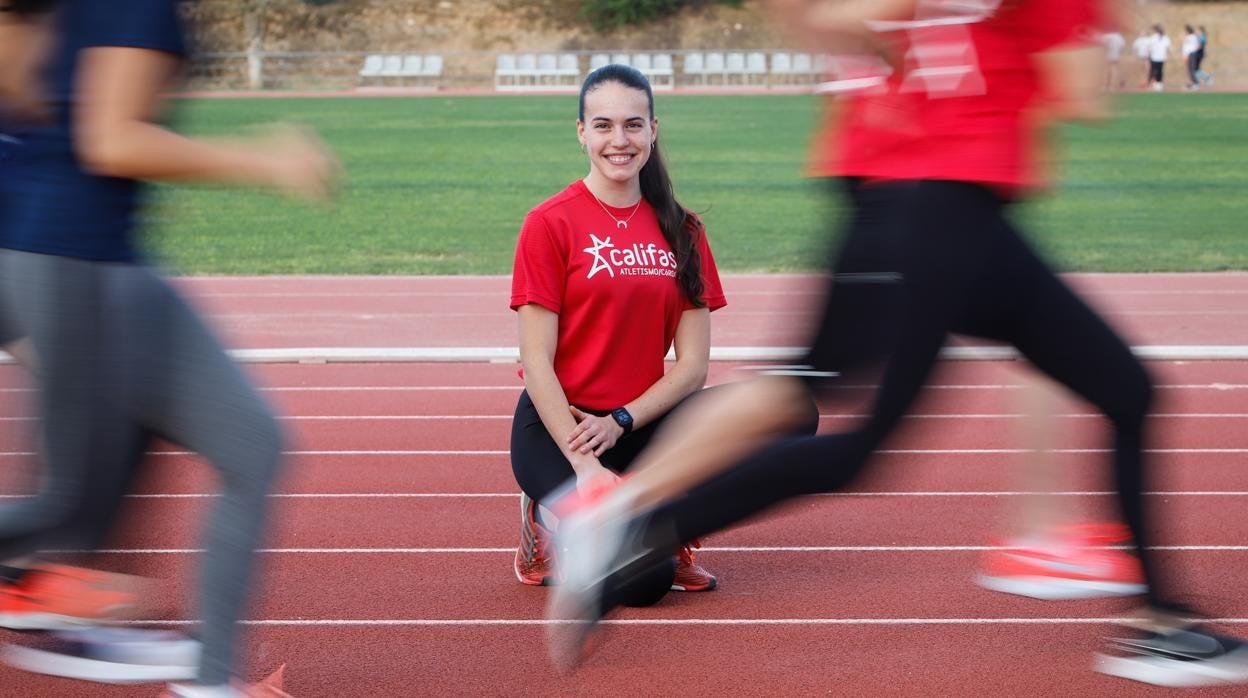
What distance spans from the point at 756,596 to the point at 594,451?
64 centimetres

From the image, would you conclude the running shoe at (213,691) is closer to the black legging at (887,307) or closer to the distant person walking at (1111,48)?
the black legging at (887,307)

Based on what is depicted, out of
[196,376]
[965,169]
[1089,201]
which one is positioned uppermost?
[965,169]

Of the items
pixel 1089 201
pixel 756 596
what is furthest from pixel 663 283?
pixel 1089 201

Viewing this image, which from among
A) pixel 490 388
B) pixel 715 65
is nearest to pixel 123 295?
pixel 490 388

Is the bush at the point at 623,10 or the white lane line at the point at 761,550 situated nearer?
the white lane line at the point at 761,550

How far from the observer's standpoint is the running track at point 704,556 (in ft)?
11.4

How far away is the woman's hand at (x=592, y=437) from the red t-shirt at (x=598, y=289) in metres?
0.14

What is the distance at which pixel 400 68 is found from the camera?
44.4m

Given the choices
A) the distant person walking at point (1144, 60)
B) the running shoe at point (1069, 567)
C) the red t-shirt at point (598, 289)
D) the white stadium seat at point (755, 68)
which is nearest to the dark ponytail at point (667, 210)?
the red t-shirt at point (598, 289)

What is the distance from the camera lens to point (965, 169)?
2.61 m

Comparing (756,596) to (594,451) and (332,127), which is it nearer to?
(594,451)

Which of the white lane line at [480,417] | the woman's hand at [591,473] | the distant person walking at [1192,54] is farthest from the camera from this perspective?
the distant person walking at [1192,54]

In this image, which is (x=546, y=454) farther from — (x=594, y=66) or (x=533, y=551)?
(x=594, y=66)

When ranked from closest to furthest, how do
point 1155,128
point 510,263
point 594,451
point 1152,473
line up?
1. point 1152,473
2. point 594,451
3. point 510,263
4. point 1155,128
